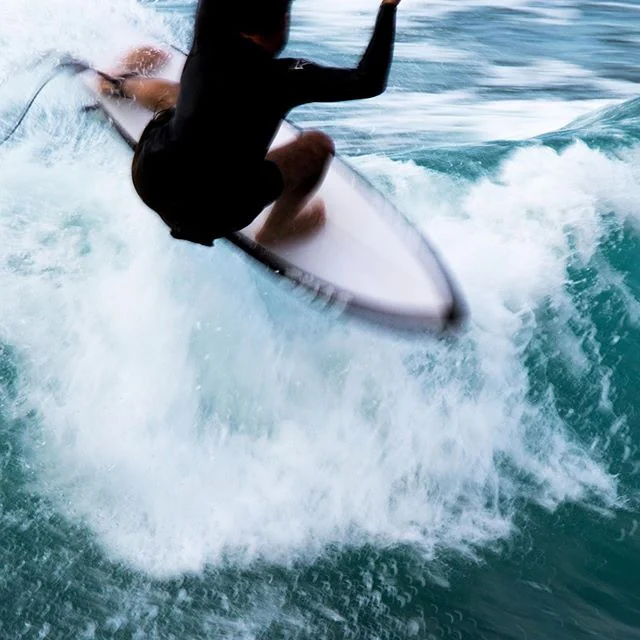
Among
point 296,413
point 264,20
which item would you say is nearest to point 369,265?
point 296,413

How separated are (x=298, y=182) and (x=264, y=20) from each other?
37.4 inches

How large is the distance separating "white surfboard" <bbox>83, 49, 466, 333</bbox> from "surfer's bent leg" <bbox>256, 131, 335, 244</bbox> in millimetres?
50

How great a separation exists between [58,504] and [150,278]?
1101 mm

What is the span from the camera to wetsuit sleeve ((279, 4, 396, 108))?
8.07 ft

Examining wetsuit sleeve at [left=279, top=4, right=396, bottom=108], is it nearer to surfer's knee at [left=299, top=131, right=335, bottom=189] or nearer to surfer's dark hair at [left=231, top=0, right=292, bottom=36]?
surfer's dark hair at [left=231, top=0, right=292, bottom=36]

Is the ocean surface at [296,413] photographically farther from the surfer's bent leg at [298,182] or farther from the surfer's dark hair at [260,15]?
the surfer's dark hair at [260,15]

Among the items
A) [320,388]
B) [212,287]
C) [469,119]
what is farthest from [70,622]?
[469,119]

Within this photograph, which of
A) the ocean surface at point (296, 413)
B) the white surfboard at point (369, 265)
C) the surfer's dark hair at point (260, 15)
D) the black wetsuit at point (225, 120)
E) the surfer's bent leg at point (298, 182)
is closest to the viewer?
the surfer's dark hair at point (260, 15)

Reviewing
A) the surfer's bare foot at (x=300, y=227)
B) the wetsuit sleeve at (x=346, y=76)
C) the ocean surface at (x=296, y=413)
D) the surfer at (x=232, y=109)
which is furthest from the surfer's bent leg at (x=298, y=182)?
the wetsuit sleeve at (x=346, y=76)

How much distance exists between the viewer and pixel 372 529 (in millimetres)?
3199

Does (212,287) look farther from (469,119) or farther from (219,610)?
(469,119)

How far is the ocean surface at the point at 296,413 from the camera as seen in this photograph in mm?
2975

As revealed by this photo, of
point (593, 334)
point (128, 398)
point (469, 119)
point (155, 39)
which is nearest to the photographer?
point (128, 398)

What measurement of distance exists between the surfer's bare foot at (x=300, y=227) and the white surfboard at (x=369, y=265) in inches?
1.0
